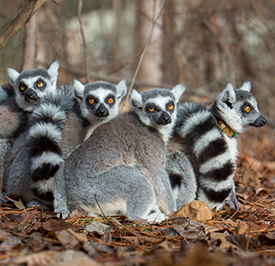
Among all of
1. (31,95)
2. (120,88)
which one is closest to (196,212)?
(120,88)

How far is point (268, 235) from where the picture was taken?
263 centimetres

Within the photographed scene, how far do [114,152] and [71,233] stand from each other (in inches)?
53.5

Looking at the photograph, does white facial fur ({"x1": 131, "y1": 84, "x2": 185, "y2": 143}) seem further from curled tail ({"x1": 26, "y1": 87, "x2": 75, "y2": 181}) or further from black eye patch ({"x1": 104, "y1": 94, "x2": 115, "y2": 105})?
curled tail ({"x1": 26, "y1": 87, "x2": 75, "y2": 181})

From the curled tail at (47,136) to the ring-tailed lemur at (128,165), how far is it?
0.30 meters

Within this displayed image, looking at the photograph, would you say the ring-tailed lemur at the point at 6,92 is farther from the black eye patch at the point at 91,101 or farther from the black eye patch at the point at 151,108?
the black eye patch at the point at 151,108

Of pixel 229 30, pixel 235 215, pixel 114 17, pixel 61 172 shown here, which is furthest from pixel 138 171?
pixel 114 17

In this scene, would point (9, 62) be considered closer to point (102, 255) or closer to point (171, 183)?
point (171, 183)

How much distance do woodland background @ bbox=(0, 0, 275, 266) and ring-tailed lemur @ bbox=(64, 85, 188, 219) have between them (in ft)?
0.91

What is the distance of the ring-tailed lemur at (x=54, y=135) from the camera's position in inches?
134

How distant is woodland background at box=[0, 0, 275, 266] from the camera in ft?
7.25

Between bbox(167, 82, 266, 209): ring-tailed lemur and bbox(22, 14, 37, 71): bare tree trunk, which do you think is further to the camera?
bbox(22, 14, 37, 71): bare tree trunk

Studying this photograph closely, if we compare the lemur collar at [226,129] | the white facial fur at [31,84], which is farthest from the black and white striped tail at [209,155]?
the white facial fur at [31,84]

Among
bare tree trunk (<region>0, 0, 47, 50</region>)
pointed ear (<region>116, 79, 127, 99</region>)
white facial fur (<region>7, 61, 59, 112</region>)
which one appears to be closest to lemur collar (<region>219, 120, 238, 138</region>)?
pointed ear (<region>116, 79, 127, 99</region>)

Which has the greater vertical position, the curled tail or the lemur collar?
the lemur collar
